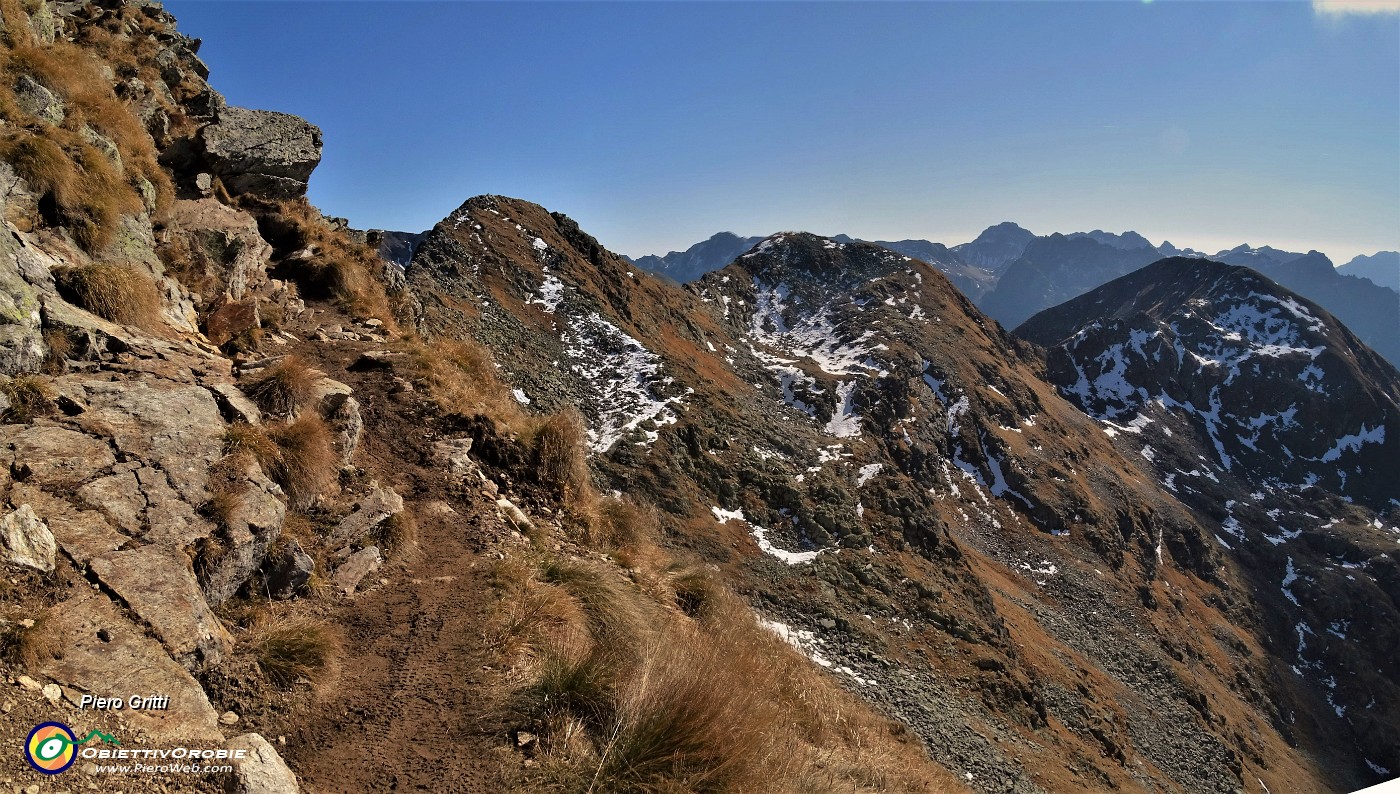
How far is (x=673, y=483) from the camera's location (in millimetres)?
33219

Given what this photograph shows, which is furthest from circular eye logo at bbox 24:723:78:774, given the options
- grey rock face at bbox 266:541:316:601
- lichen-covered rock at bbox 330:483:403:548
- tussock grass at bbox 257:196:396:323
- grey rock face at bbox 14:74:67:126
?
grey rock face at bbox 14:74:67:126

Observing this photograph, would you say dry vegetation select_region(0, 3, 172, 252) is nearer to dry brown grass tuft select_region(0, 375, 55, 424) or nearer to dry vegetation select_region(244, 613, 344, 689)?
dry brown grass tuft select_region(0, 375, 55, 424)

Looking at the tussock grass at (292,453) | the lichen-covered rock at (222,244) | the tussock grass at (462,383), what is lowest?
the tussock grass at (292,453)

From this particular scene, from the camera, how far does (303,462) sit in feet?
21.9

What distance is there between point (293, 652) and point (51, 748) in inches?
63.5

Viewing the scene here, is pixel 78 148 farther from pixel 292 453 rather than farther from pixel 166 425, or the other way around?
pixel 292 453

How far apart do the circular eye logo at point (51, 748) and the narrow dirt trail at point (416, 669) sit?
3.93ft

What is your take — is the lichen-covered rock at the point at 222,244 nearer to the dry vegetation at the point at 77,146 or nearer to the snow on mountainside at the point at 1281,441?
the dry vegetation at the point at 77,146

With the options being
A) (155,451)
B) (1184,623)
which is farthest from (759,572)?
(1184,623)

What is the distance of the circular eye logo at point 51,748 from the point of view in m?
3.08

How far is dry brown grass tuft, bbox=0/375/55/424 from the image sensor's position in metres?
5.26

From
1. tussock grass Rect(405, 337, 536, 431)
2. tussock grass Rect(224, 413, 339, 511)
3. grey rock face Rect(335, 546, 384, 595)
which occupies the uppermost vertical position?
tussock grass Rect(405, 337, 536, 431)

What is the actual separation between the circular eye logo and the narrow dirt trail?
47.2 inches

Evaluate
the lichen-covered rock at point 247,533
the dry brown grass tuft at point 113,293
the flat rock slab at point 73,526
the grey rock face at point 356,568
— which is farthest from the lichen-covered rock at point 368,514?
the dry brown grass tuft at point 113,293
